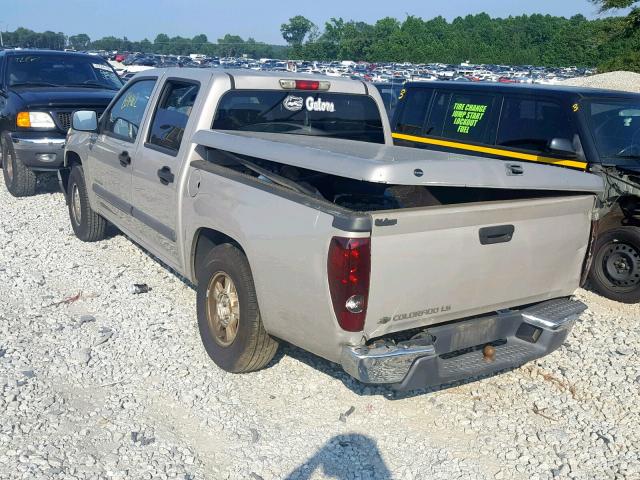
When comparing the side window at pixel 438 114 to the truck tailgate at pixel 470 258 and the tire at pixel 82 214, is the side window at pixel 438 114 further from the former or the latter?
the truck tailgate at pixel 470 258

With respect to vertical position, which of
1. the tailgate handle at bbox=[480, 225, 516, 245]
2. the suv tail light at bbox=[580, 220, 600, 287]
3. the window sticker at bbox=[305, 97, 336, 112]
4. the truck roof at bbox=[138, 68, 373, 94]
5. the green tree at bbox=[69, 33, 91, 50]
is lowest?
the green tree at bbox=[69, 33, 91, 50]

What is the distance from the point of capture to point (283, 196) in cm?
357

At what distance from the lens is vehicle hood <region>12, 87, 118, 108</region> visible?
857cm

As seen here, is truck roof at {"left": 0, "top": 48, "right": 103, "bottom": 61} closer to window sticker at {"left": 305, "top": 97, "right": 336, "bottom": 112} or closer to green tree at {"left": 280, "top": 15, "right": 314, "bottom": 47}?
window sticker at {"left": 305, "top": 97, "right": 336, "bottom": 112}

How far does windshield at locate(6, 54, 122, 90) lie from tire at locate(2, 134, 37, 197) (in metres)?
1.03

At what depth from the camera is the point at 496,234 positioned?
11.7 feet

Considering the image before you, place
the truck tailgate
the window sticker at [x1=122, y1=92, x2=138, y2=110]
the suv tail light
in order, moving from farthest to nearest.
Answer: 1. the window sticker at [x1=122, y1=92, x2=138, y2=110]
2. the suv tail light
3. the truck tailgate

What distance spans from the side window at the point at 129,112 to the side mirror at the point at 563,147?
377 centimetres

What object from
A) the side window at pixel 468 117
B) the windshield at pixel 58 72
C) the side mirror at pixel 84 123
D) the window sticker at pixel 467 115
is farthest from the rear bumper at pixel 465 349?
the windshield at pixel 58 72

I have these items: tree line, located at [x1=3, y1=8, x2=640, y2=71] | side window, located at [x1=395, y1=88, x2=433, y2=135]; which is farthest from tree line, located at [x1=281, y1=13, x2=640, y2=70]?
side window, located at [x1=395, y1=88, x2=433, y2=135]

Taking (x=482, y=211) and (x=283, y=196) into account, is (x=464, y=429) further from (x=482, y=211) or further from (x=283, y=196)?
(x=283, y=196)

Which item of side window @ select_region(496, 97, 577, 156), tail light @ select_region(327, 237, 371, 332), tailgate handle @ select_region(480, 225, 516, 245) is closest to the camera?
tail light @ select_region(327, 237, 371, 332)

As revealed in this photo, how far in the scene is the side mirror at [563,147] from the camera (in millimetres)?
6332

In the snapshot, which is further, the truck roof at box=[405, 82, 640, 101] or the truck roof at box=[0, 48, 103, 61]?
the truck roof at box=[0, 48, 103, 61]
